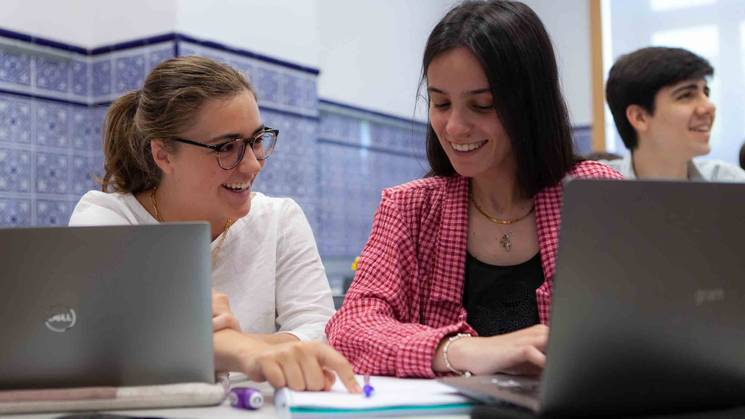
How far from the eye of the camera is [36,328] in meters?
1.02

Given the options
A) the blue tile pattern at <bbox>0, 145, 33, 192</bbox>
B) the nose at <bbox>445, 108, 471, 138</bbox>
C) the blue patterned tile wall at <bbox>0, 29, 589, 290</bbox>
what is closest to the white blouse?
the nose at <bbox>445, 108, 471, 138</bbox>

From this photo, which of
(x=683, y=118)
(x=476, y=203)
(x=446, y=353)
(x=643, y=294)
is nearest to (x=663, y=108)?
(x=683, y=118)

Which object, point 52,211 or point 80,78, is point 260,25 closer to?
point 80,78

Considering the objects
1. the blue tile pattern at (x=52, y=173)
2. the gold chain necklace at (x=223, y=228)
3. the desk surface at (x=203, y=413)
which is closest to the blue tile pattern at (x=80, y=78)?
the blue tile pattern at (x=52, y=173)

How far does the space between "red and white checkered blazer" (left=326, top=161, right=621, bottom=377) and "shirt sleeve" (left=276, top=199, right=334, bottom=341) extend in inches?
12.6

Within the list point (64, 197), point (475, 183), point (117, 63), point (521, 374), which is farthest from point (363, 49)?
point (521, 374)

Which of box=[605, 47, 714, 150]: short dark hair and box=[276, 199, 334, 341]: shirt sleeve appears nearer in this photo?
box=[276, 199, 334, 341]: shirt sleeve

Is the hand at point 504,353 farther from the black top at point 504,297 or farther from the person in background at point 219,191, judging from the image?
the person in background at point 219,191

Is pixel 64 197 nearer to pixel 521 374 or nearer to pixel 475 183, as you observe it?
pixel 475 183

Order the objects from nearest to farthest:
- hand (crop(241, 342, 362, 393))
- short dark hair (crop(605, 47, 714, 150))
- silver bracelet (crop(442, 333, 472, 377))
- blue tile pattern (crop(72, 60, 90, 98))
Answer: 1. hand (crop(241, 342, 362, 393))
2. silver bracelet (crop(442, 333, 472, 377))
3. short dark hair (crop(605, 47, 714, 150))
4. blue tile pattern (crop(72, 60, 90, 98))

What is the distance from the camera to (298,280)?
1.90 m

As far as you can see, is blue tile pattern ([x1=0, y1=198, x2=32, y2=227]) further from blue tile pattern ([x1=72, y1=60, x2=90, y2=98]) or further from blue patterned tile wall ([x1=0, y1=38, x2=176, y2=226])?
blue tile pattern ([x1=72, y1=60, x2=90, y2=98])

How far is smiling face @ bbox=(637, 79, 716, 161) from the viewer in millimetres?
2664

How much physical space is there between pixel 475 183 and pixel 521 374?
1.80 feet
